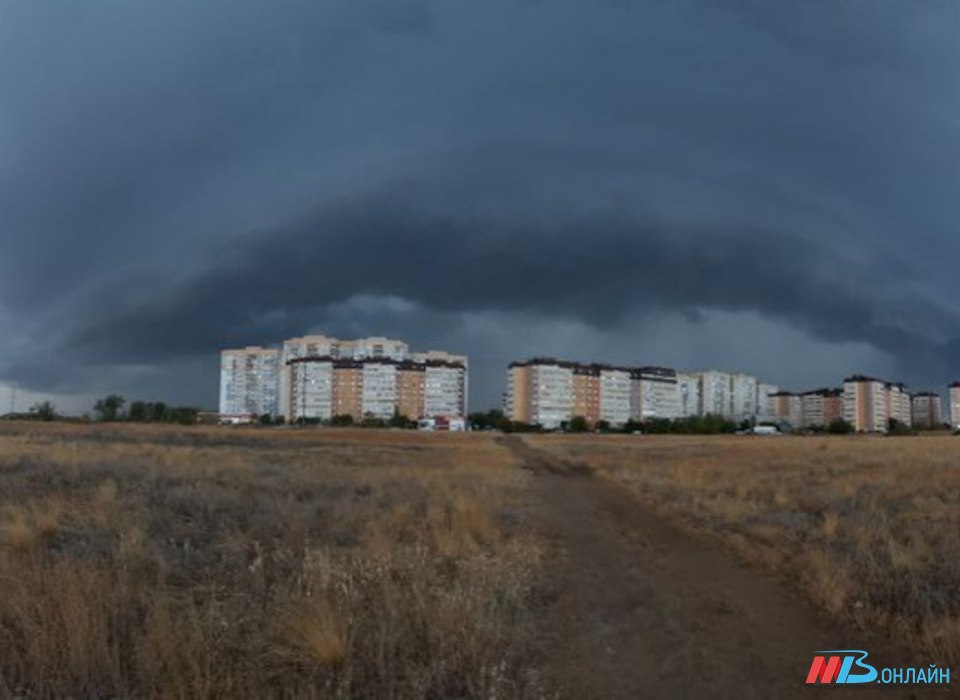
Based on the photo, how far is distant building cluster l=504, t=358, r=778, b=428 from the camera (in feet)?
551

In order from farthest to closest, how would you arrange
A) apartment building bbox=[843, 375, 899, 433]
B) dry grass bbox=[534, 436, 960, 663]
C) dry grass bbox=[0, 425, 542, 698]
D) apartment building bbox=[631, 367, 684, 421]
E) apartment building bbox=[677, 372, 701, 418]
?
apartment building bbox=[677, 372, 701, 418] → apartment building bbox=[843, 375, 899, 433] → apartment building bbox=[631, 367, 684, 421] → dry grass bbox=[534, 436, 960, 663] → dry grass bbox=[0, 425, 542, 698]

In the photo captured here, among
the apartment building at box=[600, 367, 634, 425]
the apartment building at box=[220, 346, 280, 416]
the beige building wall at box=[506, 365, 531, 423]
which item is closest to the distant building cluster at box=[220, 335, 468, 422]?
the apartment building at box=[220, 346, 280, 416]

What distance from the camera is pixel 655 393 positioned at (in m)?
181

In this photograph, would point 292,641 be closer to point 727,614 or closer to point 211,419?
point 727,614

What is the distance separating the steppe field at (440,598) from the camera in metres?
5.36

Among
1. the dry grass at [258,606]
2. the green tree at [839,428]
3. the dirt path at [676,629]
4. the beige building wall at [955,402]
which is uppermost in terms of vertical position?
the beige building wall at [955,402]

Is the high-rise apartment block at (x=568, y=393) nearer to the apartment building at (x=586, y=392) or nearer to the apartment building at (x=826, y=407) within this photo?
the apartment building at (x=586, y=392)

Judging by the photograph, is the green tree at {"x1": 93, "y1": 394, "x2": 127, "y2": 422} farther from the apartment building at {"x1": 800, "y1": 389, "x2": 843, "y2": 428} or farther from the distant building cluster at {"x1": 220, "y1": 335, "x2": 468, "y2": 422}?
the apartment building at {"x1": 800, "y1": 389, "x2": 843, "y2": 428}

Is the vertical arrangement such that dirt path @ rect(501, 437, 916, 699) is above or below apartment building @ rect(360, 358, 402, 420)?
below

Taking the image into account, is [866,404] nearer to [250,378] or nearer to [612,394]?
[612,394]

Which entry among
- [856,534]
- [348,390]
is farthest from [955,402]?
[856,534]

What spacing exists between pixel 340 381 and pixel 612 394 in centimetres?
6179

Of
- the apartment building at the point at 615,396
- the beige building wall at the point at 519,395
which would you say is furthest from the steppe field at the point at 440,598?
the apartment building at the point at 615,396

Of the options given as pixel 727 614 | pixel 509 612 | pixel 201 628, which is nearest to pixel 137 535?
pixel 201 628
